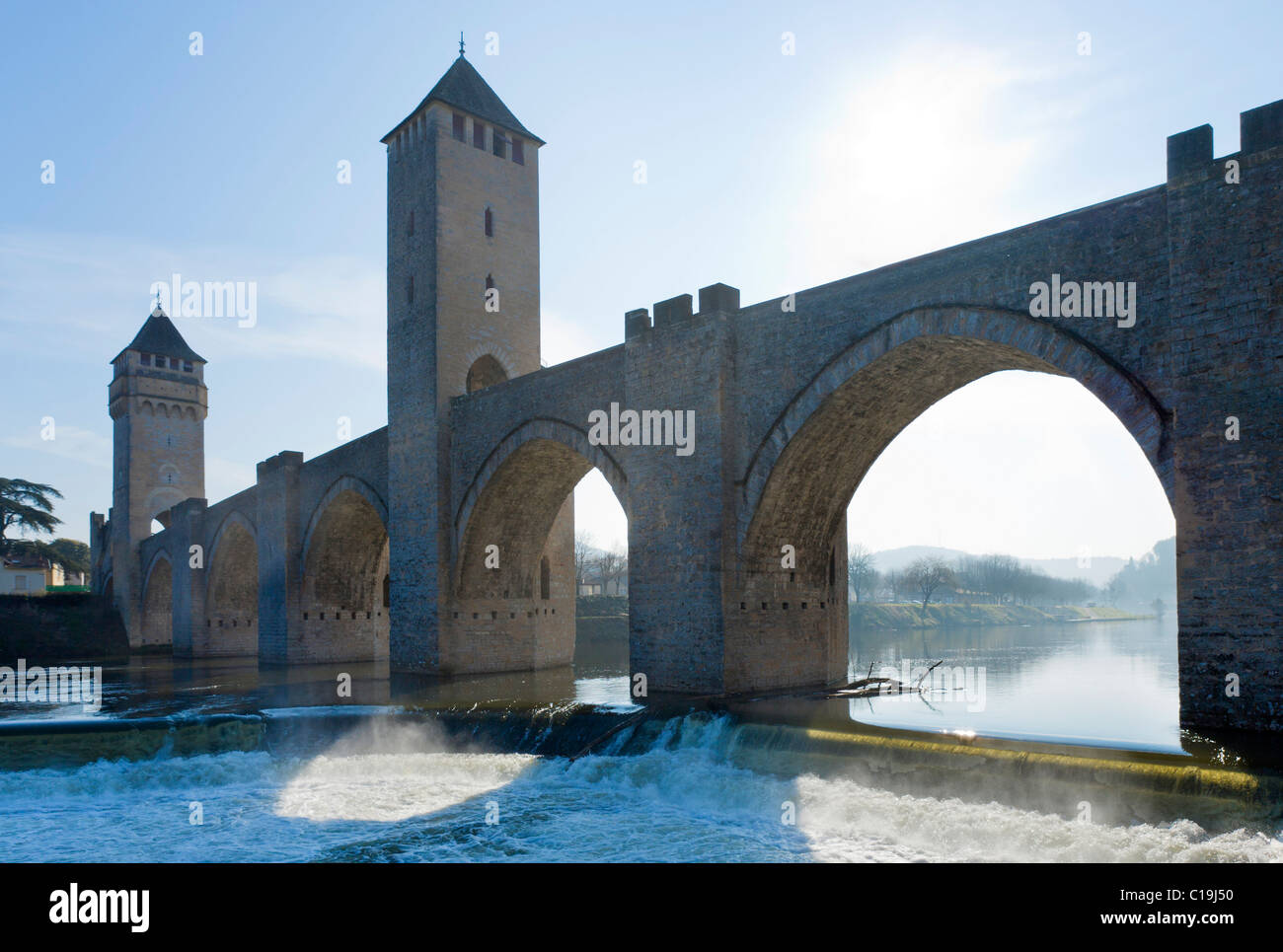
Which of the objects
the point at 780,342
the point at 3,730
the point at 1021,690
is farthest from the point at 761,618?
the point at 3,730

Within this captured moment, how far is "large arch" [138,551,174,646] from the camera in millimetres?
41719

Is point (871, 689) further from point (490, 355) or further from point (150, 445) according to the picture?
point (150, 445)

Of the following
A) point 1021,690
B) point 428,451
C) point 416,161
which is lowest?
point 1021,690

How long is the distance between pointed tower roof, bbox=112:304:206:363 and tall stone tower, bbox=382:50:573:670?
27193 millimetres

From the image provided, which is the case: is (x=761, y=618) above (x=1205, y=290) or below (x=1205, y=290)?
below

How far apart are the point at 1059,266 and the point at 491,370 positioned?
48.2 ft

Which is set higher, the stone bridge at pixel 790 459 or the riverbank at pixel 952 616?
the stone bridge at pixel 790 459

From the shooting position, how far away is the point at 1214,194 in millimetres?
9906

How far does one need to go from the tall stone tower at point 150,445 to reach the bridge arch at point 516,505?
26.7 m

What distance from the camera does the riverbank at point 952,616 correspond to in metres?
60.5

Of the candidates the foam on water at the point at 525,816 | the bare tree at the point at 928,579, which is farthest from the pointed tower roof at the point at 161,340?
the bare tree at the point at 928,579

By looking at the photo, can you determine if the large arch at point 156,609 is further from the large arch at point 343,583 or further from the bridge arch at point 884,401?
the bridge arch at point 884,401

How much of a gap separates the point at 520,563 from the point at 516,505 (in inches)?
66.0
